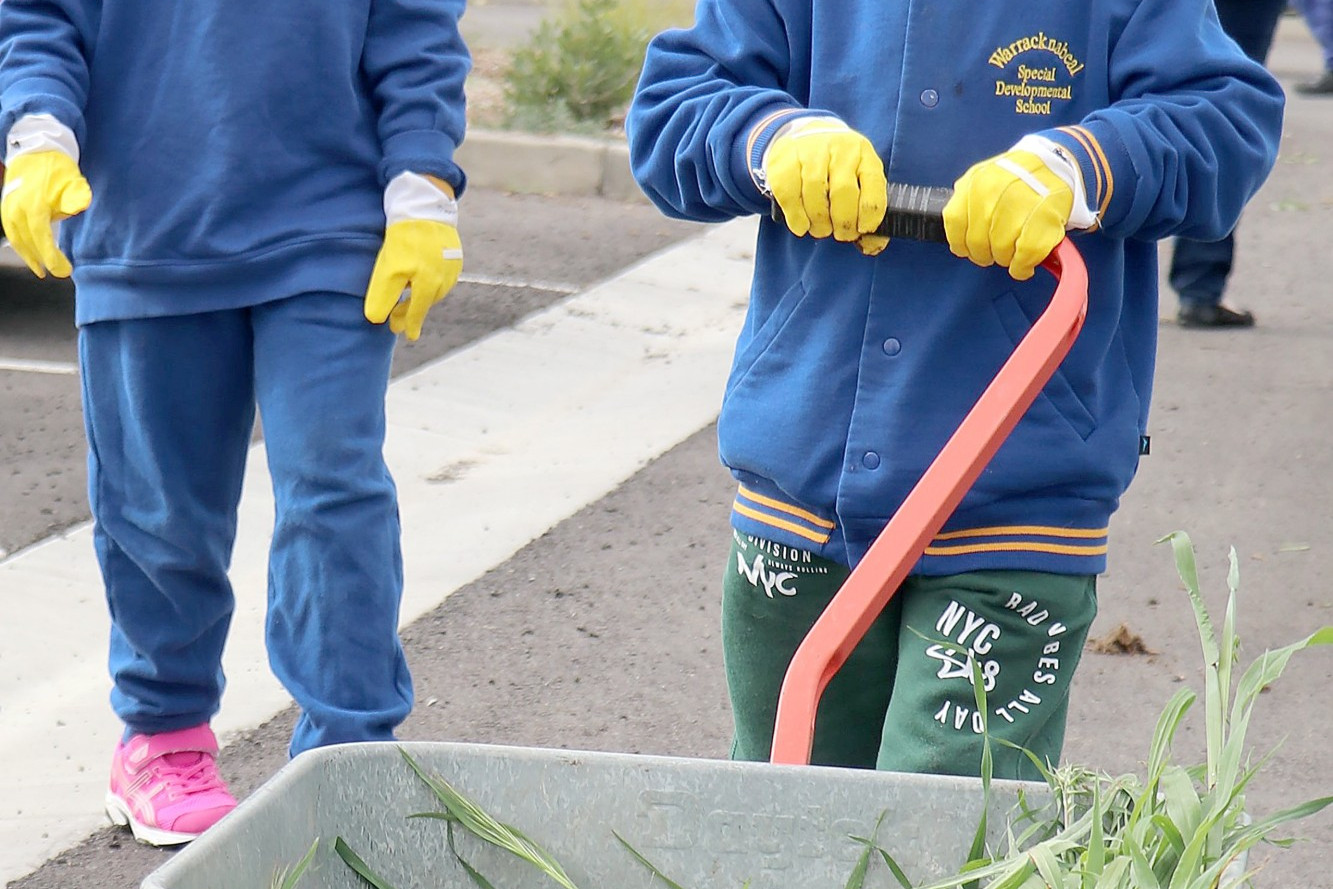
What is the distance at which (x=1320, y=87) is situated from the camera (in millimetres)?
12188

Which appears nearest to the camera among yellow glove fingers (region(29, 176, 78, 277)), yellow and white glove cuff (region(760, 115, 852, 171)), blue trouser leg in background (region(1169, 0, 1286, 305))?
yellow and white glove cuff (region(760, 115, 852, 171))

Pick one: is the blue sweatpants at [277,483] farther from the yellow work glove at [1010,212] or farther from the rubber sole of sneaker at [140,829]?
the yellow work glove at [1010,212]

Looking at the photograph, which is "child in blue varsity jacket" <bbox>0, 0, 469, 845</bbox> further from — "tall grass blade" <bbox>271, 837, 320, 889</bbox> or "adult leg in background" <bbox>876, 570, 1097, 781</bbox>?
"tall grass blade" <bbox>271, 837, 320, 889</bbox>

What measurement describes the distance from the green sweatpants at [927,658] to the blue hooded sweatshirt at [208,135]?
97 centimetres

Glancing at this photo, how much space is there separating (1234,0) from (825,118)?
16.5 feet

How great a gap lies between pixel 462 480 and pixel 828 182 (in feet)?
10.4

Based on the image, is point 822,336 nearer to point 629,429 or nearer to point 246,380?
point 246,380

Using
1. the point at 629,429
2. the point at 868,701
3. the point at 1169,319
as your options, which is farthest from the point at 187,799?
the point at 1169,319

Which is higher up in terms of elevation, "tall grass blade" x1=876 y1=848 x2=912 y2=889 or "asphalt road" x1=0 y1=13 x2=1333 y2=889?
"tall grass blade" x1=876 y1=848 x2=912 y2=889

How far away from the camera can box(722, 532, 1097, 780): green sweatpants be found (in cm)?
210

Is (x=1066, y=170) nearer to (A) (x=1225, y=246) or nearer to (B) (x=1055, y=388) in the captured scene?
(B) (x=1055, y=388)

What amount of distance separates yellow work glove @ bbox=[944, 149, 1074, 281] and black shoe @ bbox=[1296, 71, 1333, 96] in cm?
1094

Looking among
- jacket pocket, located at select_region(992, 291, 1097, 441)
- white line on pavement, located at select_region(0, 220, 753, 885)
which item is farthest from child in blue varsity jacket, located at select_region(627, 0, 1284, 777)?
white line on pavement, located at select_region(0, 220, 753, 885)

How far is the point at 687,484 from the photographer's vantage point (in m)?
5.02
